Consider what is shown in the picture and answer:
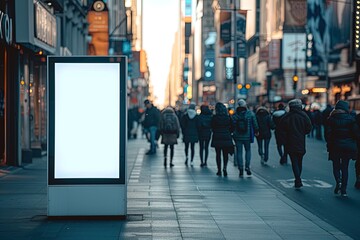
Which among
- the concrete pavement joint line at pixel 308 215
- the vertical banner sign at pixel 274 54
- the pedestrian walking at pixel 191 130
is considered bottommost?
the concrete pavement joint line at pixel 308 215

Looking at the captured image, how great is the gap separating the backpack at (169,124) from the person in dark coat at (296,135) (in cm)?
596

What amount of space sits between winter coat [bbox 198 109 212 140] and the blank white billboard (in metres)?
10.6

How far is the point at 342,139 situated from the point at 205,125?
6849 mm

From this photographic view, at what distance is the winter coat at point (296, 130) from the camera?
49.2ft

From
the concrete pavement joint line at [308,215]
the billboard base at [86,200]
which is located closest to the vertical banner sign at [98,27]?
the concrete pavement joint line at [308,215]

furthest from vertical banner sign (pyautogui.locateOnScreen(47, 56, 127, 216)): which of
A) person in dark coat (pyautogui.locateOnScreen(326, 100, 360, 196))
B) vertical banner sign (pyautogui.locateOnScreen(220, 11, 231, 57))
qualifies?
vertical banner sign (pyautogui.locateOnScreen(220, 11, 231, 57))

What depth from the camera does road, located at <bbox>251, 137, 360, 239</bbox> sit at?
1108 centimetres

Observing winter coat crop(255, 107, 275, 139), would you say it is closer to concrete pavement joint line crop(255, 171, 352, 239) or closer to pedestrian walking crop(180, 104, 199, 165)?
pedestrian walking crop(180, 104, 199, 165)

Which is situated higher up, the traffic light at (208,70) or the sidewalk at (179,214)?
the traffic light at (208,70)

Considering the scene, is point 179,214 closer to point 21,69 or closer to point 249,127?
point 249,127

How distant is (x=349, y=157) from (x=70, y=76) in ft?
20.6

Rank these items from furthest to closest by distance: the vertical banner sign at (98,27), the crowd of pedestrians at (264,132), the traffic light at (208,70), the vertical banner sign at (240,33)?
the traffic light at (208,70)
the vertical banner sign at (98,27)
the vertical banner sign at (240,33)
the crowd of pedestrians at (264,132)

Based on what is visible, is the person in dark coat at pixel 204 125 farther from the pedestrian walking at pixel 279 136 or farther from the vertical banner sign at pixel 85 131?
the vertical banner sign at pixel 85 131

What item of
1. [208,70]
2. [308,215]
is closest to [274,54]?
[208,70]
